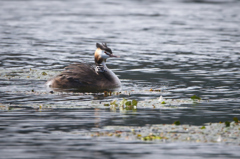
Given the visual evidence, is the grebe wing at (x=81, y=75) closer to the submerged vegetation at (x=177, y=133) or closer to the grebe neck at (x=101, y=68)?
the grebe neck at (x=101, y=68)

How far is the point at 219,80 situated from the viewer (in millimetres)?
21375

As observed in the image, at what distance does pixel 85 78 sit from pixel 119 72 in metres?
4.65

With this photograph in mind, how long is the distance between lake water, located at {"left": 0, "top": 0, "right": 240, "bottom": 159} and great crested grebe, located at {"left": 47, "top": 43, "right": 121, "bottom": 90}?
0.78 m

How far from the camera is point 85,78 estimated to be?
1923 centimetres

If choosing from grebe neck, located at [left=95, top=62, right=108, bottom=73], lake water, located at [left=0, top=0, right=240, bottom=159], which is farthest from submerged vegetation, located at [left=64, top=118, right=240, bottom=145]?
grebe neck, located at [left=95, top=62, right=108, bottom=73]

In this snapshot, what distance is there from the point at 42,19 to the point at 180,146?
122 ft

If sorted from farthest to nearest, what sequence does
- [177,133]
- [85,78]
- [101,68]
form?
[101,68] → [85,78] → [177,133]

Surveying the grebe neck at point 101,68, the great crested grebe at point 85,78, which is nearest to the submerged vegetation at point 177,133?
the great crested grebe at point 85,78

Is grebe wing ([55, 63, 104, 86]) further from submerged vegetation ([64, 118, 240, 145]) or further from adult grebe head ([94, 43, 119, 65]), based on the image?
submerged vegetation ([64, 118, 240, 145])

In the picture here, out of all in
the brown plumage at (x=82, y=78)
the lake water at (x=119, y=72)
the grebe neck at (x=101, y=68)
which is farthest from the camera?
the grebe neck at (x=101, y=68)

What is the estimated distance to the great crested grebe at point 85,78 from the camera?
19219mm

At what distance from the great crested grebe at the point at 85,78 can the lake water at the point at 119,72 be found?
2.57ft

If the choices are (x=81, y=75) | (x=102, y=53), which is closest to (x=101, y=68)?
(x=102, y=53)

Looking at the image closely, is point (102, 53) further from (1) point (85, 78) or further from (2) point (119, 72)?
(2) point (119, 72)
